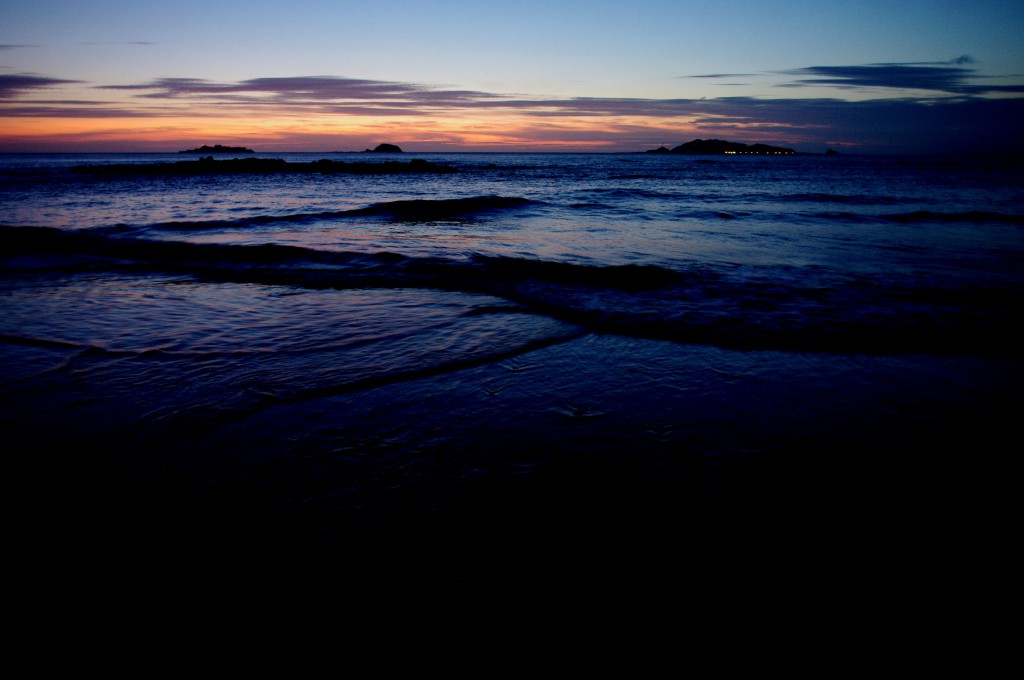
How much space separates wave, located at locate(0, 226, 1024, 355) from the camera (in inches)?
205

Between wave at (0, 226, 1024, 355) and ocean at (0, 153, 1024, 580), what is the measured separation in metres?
0.06

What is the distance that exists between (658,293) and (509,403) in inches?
161

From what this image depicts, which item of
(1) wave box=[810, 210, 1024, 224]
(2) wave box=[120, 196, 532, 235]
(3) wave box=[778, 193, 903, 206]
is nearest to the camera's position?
(2) wave box=[120, 196, 532, 235]

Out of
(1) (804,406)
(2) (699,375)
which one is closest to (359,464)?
(2) (699,375)

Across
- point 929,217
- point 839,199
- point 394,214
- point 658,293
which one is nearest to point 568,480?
point 658,293

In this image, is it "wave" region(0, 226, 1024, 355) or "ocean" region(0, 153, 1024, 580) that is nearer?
"ocean" region(0, 153, 1024, 580)

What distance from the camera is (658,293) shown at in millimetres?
7008

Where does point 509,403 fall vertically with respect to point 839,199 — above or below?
below

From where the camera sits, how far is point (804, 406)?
362cm

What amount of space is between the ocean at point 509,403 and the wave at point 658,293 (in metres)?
0.06

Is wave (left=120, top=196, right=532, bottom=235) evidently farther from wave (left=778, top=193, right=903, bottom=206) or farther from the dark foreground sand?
the dark foreground sand

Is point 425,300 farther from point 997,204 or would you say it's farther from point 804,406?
point 997,204

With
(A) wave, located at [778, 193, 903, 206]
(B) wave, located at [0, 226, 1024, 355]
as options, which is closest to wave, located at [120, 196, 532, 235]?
(B) wave, located at [0, 226, 1024, 355]

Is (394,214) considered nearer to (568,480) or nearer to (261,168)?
(568,480)
